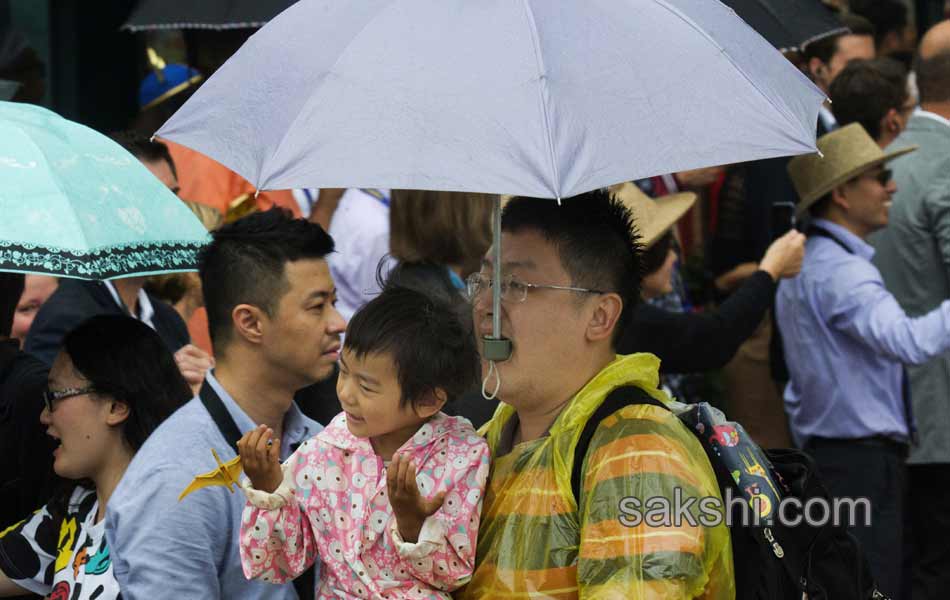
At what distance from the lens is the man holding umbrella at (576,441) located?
9.29 ft

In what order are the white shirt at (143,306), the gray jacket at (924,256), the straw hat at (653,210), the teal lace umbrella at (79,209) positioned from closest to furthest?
the teal lace umbrella at (79,209) → the white shirt at (143,306) → the straw hat at (653,210) → the gray jacket at (924,256)

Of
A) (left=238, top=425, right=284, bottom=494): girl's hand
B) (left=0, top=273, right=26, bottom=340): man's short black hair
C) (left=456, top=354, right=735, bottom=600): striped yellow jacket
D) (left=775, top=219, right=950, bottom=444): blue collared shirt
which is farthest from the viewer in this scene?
(left=775, top=219, right=950, bottom=444): blue collared shirt

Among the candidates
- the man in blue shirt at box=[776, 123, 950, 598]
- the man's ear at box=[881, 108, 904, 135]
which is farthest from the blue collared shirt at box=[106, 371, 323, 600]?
the man's ear at box=[881, 108, 904, 135]

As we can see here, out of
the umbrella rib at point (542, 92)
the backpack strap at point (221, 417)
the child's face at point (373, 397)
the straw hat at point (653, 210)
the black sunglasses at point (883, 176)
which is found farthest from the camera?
the black sunglasses at point (883, 176)

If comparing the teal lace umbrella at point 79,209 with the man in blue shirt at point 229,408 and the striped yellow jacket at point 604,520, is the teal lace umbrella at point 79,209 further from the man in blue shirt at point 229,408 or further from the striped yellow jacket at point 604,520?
the striped yellow jacket at point 604,520

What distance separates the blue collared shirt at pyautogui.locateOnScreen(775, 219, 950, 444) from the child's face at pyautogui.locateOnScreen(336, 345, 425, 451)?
315cm

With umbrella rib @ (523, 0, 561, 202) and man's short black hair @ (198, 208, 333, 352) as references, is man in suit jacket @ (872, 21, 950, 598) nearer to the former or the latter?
man's short black hair @ (198, 208, 333, 352)

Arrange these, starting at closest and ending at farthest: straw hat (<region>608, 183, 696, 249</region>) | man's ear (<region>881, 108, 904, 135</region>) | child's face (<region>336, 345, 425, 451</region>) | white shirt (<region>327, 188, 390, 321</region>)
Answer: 1. child's face (<region>336, 345, 425, 451</region>)
2. straw hat (<region>608, 183, 696, 249</region>)
3. white shirt (<region>327, 188, 390, 321</region>)
4. man's ear (<region>881, 108, 904, 135</region>)

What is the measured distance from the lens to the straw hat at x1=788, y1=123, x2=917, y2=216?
598 centimetres

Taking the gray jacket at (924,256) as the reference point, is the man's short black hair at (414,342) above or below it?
above

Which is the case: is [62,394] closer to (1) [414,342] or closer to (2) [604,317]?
(1) [414,342]

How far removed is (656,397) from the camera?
10.3 feet

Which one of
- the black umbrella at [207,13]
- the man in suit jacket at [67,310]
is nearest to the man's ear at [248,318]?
the black umbrella at [207,13]

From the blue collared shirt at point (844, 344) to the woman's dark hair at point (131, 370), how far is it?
3.05 metres
